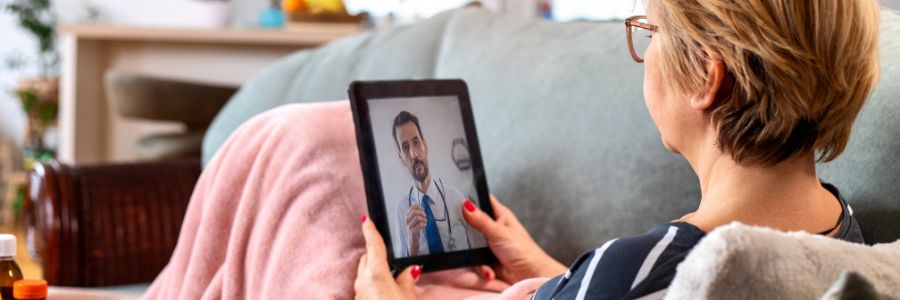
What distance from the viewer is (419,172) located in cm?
117

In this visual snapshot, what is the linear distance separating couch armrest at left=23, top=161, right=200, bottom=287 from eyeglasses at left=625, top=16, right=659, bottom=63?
1019 mm

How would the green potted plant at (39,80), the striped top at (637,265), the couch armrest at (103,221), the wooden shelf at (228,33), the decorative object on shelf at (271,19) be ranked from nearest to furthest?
the striped top at (637,265), the couch armrest at (103,221), the wooden shelf at (228,33), the decorative object on shelf at (271,19), the green potted plant at (39,80)

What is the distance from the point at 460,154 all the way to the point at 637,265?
49 centimetres

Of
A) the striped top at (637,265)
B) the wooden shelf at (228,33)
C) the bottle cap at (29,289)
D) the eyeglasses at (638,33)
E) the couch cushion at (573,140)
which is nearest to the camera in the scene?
the striped top at (637,265)

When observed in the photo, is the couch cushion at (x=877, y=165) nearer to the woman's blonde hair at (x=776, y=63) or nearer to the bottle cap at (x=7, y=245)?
the woman's blonde hair at (x=776, y=63)

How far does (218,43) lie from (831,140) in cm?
336

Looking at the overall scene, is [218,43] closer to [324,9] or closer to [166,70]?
[166,70]

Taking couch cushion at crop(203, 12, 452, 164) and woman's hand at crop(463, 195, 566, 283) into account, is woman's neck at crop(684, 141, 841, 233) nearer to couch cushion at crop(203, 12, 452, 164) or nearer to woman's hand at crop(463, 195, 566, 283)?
woman's hand at crop(463, 195, 566, 283)

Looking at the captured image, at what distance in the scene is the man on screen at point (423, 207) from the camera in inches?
45.2

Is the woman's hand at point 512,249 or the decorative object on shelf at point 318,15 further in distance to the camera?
the decorative object on shelf at point 318,15

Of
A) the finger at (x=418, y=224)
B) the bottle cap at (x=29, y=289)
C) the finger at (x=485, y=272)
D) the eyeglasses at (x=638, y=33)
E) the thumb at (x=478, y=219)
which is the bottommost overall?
the finger at (x=485, y=272)

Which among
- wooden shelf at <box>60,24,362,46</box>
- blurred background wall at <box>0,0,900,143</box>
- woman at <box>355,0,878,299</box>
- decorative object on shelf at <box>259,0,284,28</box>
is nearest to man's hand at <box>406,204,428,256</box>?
woman at <box>355,0,878,299</box>

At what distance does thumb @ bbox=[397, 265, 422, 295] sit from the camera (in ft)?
3.67

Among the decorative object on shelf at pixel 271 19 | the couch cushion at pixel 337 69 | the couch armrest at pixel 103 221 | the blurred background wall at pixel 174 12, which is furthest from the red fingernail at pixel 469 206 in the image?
the decorative object on shelf at pixel 271 19
